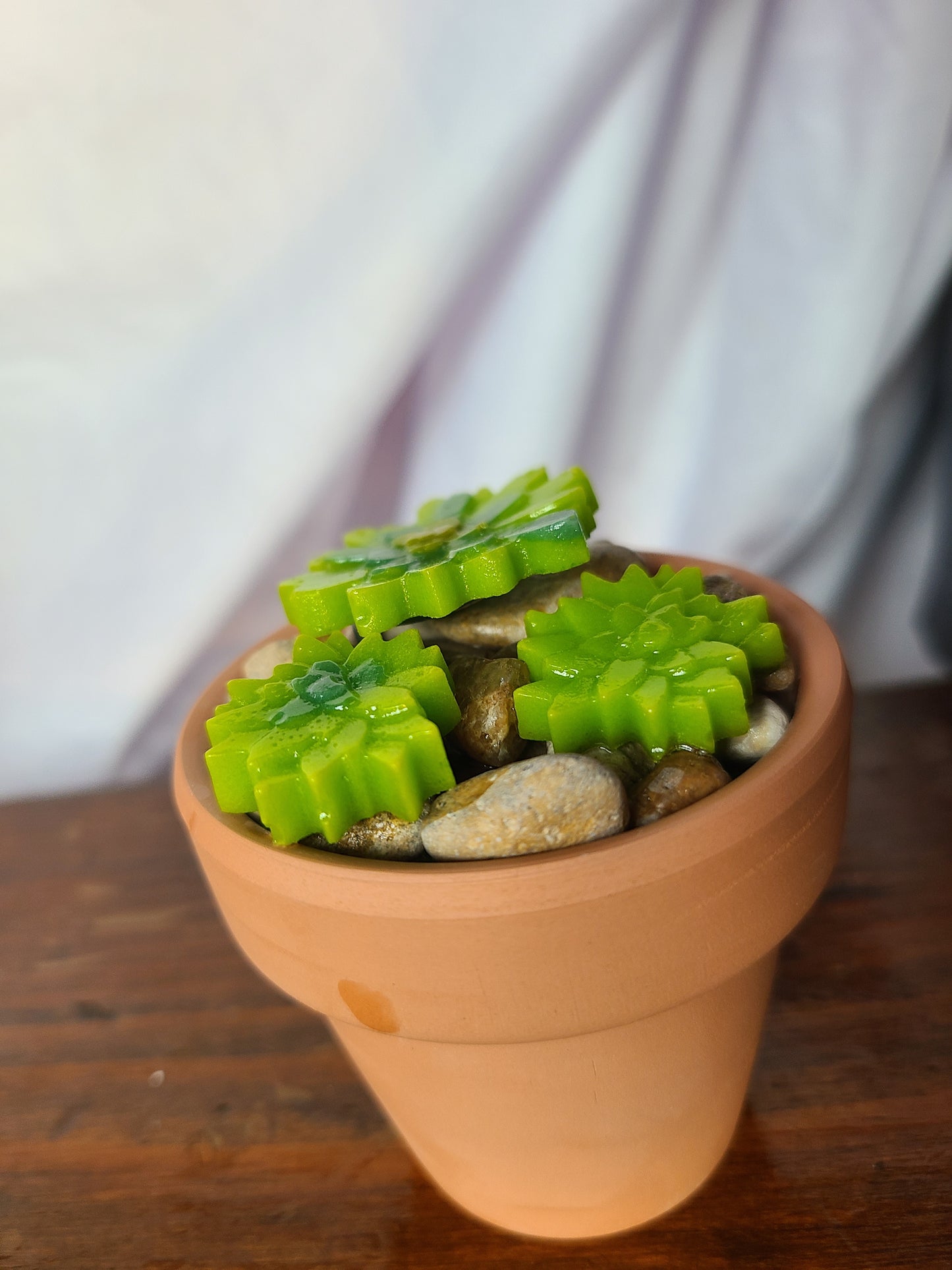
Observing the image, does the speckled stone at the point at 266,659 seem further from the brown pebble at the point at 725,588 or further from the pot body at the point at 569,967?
the brown pebble at the point at 725,588

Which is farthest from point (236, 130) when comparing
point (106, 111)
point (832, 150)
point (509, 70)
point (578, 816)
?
point (578, 816)

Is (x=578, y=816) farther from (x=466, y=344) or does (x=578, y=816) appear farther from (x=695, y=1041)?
(x=466, y=344)

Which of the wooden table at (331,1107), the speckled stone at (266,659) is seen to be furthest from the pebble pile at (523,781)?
the wooden table at (331,1107)

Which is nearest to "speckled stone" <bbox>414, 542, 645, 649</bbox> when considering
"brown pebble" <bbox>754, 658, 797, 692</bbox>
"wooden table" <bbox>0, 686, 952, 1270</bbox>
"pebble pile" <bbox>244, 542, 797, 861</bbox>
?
"pebble pile" <bbox>244, 542, 797, 861</bbox>

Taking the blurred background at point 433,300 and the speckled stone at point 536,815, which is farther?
the blurred background at point 433,300

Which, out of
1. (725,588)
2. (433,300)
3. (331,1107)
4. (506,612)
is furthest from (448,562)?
(433,300)
